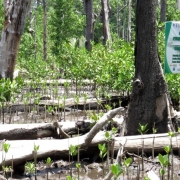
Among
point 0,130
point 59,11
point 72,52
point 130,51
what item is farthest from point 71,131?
point 59,11

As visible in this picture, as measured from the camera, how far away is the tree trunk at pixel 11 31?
27.4 feet

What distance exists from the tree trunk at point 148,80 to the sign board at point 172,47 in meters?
0.57

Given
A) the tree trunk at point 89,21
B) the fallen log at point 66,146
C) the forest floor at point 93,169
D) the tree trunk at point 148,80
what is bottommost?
the forest floor at point 93,169

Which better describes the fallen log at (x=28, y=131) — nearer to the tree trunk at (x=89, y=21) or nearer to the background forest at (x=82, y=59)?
the background forest at (x=82, y=59)

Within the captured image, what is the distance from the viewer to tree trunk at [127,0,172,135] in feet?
16.0

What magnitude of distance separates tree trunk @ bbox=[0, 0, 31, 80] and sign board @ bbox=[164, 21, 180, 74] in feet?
15.8

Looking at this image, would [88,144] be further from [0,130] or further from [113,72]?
[113,72]

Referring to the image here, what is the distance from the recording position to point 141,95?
4965 mm

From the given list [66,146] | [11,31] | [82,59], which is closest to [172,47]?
[66,146]

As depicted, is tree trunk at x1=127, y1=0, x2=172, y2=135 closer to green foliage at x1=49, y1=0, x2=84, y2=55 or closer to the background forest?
the background forest

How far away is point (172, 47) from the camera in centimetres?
431

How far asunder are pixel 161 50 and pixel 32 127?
12.8 feet

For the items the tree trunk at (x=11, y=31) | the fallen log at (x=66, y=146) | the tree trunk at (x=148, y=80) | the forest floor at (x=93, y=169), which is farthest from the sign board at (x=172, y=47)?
the tree trunk at (x=11, y=31)

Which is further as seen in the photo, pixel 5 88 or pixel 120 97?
pixel 120 97
